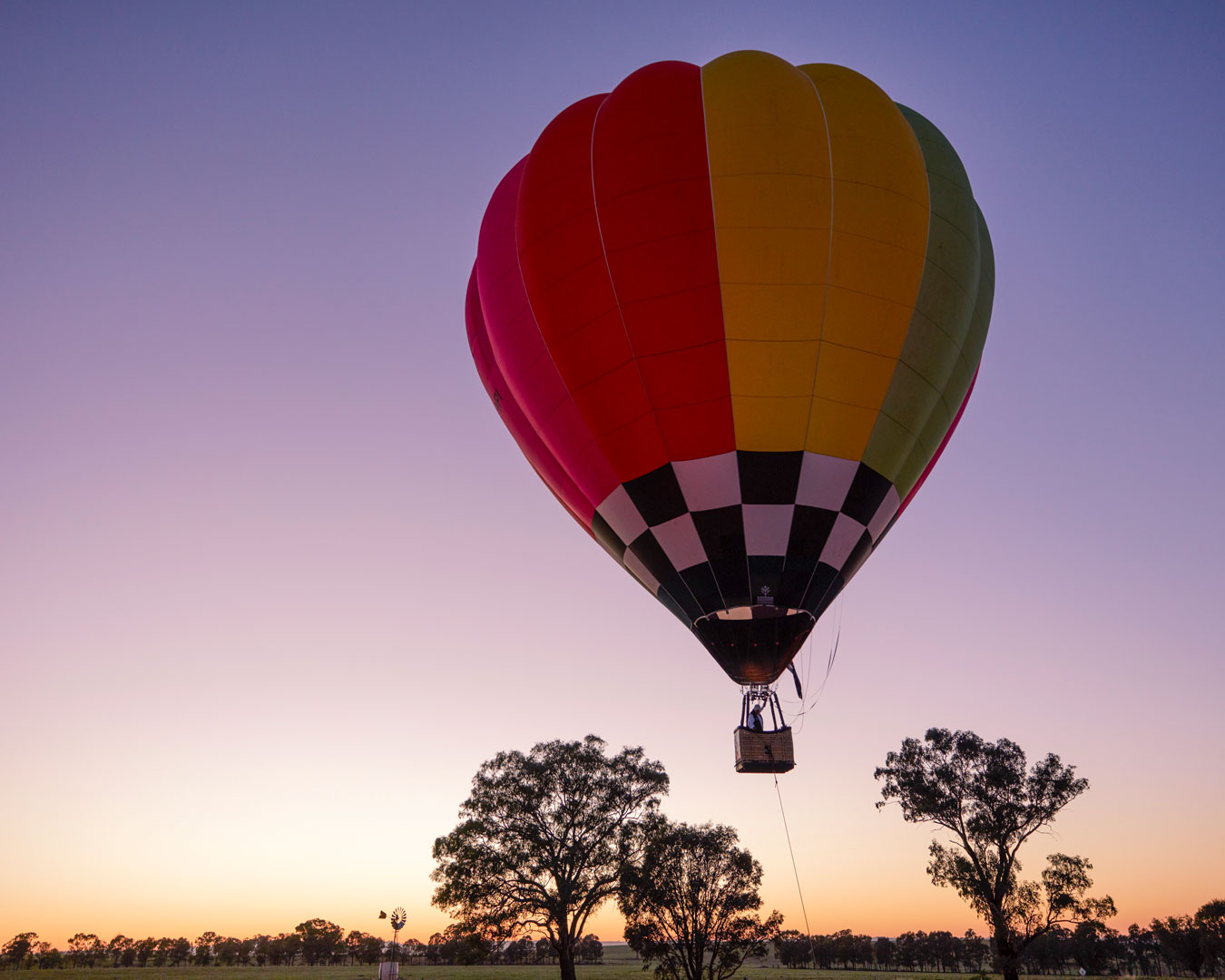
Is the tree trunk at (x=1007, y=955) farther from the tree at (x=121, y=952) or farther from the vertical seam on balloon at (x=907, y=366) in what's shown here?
the tree at (x=121, y=952)

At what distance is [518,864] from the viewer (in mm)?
25672

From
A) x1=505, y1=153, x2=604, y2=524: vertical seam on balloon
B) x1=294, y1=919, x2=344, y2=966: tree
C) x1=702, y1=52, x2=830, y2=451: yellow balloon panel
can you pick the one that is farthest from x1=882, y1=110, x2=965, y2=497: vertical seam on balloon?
x1=294, y1=919, x2=344, y2=966: tree

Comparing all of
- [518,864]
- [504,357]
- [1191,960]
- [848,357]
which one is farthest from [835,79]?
[1191,960]

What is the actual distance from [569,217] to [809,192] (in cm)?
329

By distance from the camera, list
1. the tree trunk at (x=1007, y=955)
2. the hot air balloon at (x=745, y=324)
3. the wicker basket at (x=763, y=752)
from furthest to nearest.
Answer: the tree trunk at (x=1007, y=955), the hot air balloon at (x=745, y=324), the wicker basket at (x=763, y=752)

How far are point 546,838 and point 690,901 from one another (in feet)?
16.9

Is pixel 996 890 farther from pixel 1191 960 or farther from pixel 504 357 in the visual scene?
pixel 1191 960

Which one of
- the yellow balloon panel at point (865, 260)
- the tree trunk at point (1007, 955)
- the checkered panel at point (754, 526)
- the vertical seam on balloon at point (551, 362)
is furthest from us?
the tree trunk at point (1007, 955)

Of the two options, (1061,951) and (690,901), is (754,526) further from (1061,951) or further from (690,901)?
(1061,951)

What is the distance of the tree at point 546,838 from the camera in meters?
25.3

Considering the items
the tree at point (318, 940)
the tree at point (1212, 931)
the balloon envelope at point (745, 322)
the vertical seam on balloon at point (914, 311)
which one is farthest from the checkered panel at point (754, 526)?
the tree at point (318, 940)

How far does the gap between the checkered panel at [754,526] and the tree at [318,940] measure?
261 feet

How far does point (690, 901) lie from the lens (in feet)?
87.4

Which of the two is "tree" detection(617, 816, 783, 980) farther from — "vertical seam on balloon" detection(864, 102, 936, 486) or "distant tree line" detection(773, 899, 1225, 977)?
"vertical seam on balloon" detection(864, 102, 936, 486)
